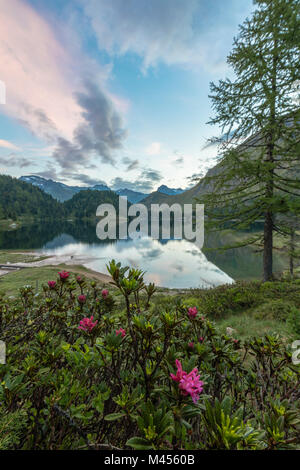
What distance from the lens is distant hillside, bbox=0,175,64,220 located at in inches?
4439

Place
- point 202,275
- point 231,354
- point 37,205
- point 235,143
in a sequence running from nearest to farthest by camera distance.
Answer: point 231,354, point 235,143, point 202,275, point 37,205

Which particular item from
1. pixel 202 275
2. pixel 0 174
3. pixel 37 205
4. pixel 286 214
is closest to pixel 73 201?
pixel 37 205

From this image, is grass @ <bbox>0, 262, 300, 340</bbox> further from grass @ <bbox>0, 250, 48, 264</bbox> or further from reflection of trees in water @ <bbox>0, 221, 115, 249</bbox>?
reflection of trees in water @ <bbox>0, 221, 115, 249</bbox>

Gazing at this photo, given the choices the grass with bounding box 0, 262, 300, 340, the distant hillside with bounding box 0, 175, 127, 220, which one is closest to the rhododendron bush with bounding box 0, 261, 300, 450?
the grass with bounding box 0, 262, 300, 340

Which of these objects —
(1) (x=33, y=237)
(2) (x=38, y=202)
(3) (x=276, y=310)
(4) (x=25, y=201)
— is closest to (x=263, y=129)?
(3) (x=276, y=310)

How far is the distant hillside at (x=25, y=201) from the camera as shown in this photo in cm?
11276

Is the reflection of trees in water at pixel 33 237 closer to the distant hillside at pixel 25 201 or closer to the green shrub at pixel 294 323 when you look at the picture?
the green shrub at pixel 294 323

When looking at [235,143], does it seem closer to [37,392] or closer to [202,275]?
[37,392]

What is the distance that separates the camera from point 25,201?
122 m

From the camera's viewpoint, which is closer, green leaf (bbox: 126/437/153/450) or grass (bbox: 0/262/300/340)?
green leaf (bbox: 126/437/153/450)
